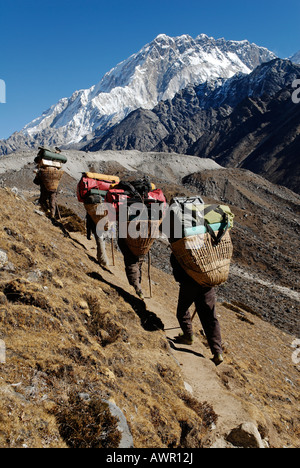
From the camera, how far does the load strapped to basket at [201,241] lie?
14.6 feet

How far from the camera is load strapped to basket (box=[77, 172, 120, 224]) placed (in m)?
6.86

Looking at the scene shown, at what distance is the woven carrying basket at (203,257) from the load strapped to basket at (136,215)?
88cm

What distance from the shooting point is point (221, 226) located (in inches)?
185

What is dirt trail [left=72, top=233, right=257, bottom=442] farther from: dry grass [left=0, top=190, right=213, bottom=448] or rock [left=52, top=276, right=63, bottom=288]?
rock [left=52, top=276, right=63, bottom=288]

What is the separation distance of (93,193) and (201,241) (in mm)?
3395

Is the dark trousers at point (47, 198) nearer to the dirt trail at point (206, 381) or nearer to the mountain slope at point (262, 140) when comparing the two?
the dirt trail at point (206, 381)

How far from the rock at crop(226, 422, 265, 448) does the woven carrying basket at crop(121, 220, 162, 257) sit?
321 cm

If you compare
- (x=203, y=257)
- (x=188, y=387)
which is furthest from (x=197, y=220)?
(x=188, y=387)

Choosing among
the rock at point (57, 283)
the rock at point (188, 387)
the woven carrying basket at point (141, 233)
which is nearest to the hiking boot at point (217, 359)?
the rock at point (188, 387)

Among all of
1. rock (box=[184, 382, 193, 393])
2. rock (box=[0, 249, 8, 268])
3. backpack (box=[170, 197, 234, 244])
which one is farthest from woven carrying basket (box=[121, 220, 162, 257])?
rock (box=[184, 382, 193, 393])

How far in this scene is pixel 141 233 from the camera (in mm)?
5406

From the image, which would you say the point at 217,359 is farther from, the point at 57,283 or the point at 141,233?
the point at 57,283

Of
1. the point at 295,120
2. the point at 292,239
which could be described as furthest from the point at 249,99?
the point at 292,239
